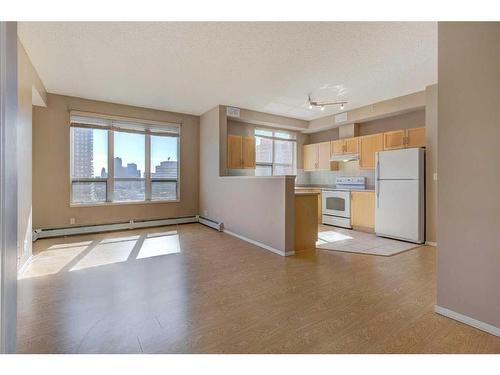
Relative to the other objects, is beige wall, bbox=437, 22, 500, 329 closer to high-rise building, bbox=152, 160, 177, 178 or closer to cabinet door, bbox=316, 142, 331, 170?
cabinet door, bbox=316, 142, 331, 170

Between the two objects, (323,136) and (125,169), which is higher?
(323,136)

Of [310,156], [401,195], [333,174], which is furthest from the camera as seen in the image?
[310,156]

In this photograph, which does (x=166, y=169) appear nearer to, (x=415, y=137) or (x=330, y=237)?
(x=330, y=237)

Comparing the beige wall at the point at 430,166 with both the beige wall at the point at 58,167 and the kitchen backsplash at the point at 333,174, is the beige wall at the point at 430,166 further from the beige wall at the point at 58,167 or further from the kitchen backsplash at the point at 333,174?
the beige wall at the point at 58,167

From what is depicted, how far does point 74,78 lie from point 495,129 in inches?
208

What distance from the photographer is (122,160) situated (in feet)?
18.3

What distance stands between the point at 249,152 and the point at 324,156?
207 centimetres

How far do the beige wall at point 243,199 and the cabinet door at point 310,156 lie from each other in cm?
276

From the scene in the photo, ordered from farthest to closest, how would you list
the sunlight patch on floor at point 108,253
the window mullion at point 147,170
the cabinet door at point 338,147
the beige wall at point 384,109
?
the cabinet door at point 338,147 < the window mullion at point 147,170 < the beige wall at point 384,109 < the sunlight patch on floor at point 108,253

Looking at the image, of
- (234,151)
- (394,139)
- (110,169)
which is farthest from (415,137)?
(110,169)

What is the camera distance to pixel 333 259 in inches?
140

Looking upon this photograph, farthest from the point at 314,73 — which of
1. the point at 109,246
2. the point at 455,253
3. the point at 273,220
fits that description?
the point at 109,246

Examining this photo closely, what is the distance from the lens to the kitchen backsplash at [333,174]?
598cm

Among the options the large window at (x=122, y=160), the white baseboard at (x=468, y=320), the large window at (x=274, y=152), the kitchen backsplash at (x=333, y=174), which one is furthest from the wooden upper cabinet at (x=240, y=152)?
the white baseboard at (x=468, y=320)
